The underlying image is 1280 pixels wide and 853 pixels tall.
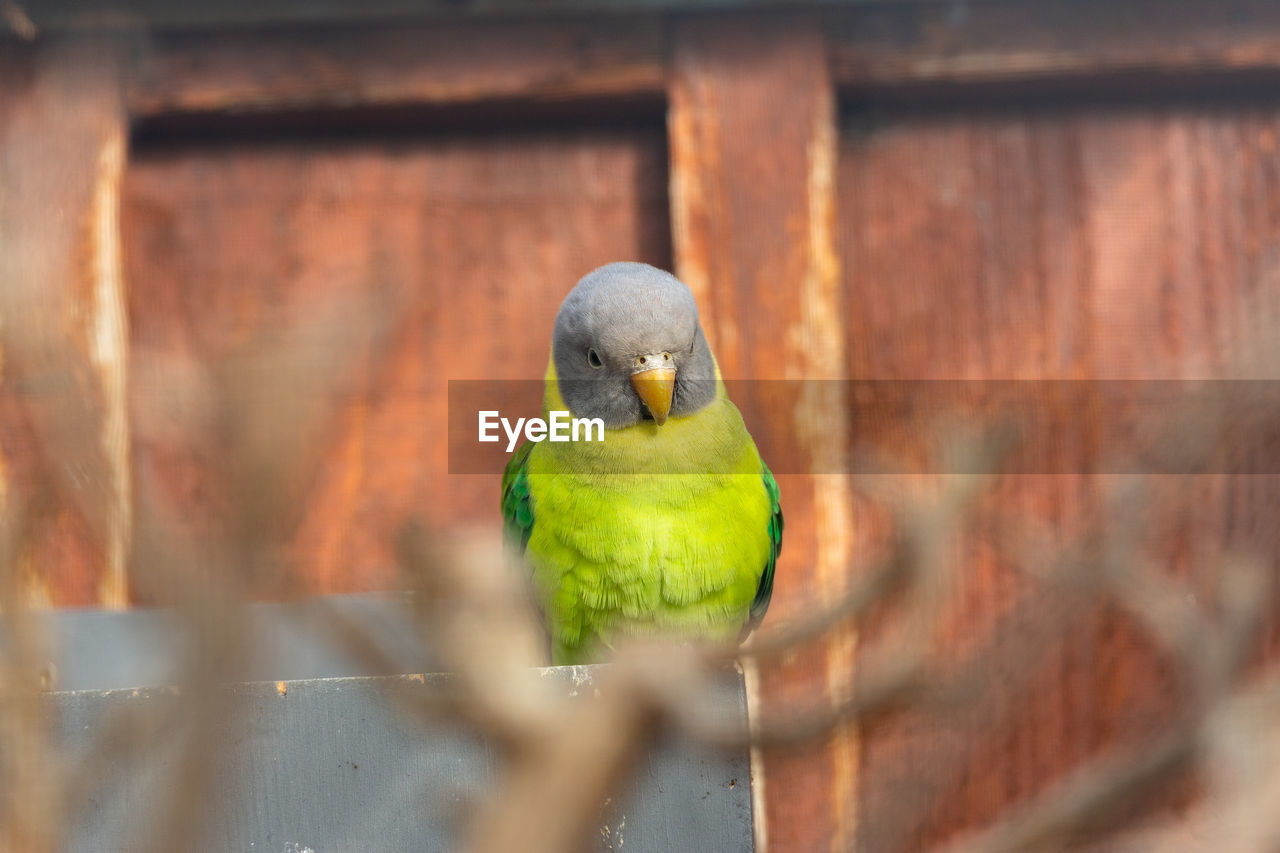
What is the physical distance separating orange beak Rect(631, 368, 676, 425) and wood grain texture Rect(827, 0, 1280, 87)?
71cm

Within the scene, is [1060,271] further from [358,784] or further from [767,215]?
[358,784]

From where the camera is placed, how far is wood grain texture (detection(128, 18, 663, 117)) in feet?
7.29

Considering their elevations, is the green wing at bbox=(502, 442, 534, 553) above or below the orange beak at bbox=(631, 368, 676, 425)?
below

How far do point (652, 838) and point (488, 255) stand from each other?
1.46 metres

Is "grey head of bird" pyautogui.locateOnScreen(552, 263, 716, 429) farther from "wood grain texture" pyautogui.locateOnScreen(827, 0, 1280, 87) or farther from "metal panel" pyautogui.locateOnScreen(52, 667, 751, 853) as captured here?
"metal panel" pyautogui.locateOnScreen(52, 667, 751, 853)

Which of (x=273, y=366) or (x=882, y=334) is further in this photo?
(x=882, y=334)

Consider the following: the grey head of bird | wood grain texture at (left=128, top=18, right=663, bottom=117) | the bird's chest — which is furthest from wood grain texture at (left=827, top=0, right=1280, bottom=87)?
the bird's chest

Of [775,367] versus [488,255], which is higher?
[488,255]

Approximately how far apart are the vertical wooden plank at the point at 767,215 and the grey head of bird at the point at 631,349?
4.7 inches

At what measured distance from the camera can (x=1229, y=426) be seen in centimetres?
96

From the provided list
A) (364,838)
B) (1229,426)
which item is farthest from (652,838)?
(1229,426)

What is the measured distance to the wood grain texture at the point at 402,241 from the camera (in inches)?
91.7

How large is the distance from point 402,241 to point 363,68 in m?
0.34

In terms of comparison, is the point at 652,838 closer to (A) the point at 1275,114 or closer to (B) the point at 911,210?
(B) the point at 911,210
